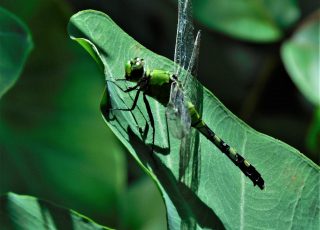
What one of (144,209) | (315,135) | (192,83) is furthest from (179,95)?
(315,135)

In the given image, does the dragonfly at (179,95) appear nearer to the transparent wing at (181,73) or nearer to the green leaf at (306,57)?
the transparent wing at (181,73)

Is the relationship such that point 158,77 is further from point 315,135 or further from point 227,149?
point 315,135

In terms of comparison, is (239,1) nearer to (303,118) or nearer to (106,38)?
(303,118)

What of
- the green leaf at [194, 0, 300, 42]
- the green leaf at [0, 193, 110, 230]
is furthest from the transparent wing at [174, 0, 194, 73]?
the green leaf at [0, 193, 110, 230]

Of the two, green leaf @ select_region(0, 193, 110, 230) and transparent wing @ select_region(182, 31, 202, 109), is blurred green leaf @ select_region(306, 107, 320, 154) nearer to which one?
transparent wing @ select_region(182, 31, 202, 109)

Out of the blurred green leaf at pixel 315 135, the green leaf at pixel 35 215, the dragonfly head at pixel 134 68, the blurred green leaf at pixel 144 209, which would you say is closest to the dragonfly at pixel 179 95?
the dragonfly head at pixel 134 68
